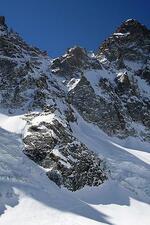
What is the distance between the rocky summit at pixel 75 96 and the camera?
120 feet

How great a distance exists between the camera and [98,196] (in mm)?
34125

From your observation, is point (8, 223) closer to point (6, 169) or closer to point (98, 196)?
point (6, 169)

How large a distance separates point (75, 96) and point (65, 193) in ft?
98.7

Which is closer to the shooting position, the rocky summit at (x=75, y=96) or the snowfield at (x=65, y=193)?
the snowfield at (x=65, y=193)

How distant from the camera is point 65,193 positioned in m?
32.0

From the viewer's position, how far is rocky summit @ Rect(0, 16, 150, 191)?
3650 cm

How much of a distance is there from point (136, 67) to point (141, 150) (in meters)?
29.1

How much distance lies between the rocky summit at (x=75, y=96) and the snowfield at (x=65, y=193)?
106cm

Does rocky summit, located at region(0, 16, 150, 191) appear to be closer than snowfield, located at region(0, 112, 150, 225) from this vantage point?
No

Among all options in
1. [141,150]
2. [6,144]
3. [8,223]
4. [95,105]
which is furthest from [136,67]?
[8,223]

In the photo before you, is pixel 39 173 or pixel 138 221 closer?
pixel 138 221

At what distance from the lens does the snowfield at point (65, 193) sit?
2620 cm

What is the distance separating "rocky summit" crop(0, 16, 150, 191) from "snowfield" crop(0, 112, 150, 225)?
1059 mm

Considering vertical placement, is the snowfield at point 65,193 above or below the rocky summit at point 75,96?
below
